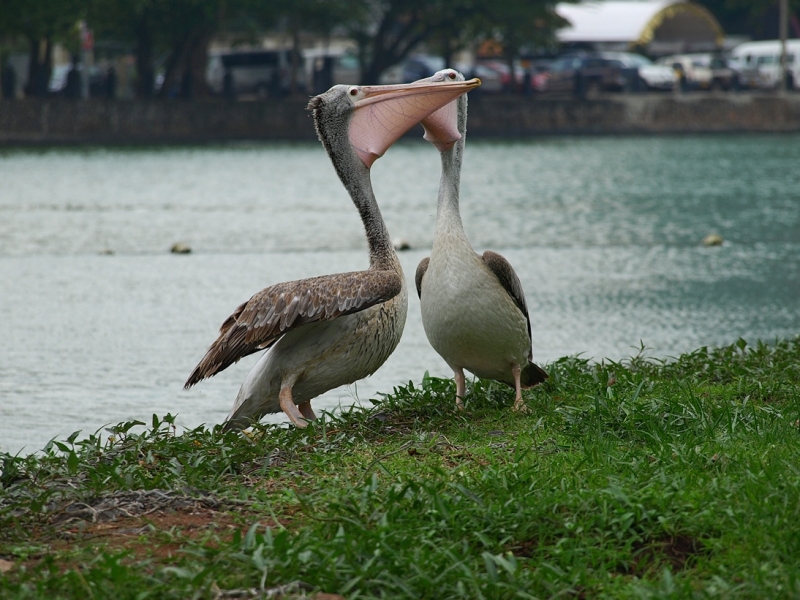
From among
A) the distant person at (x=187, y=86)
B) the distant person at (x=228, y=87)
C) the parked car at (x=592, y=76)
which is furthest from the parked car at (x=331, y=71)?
the parked car at (x=592, y=76)

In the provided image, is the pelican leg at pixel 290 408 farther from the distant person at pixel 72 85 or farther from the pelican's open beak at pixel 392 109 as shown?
the distant person at pixel 72 85

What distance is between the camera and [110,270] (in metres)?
12.1

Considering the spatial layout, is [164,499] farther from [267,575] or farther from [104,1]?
[104,1]

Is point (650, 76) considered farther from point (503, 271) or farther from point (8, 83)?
point (503, 271)

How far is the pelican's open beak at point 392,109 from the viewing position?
5.25m

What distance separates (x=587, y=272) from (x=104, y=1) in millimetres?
24864

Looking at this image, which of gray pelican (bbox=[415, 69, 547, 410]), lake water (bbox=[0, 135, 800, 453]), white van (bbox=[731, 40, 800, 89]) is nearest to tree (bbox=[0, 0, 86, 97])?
lake water (bbox=[0, 135, 800, 453])

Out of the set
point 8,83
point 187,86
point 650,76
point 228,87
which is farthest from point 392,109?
point 650,76

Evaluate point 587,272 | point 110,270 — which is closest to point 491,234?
point 587,272

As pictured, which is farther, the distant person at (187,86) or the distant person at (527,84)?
the distant person at (527,84)

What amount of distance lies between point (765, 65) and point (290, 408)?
148 ft

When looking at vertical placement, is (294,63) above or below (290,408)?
above

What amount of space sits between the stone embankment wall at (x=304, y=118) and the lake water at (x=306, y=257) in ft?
19.6

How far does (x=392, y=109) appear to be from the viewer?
17.5 ft
